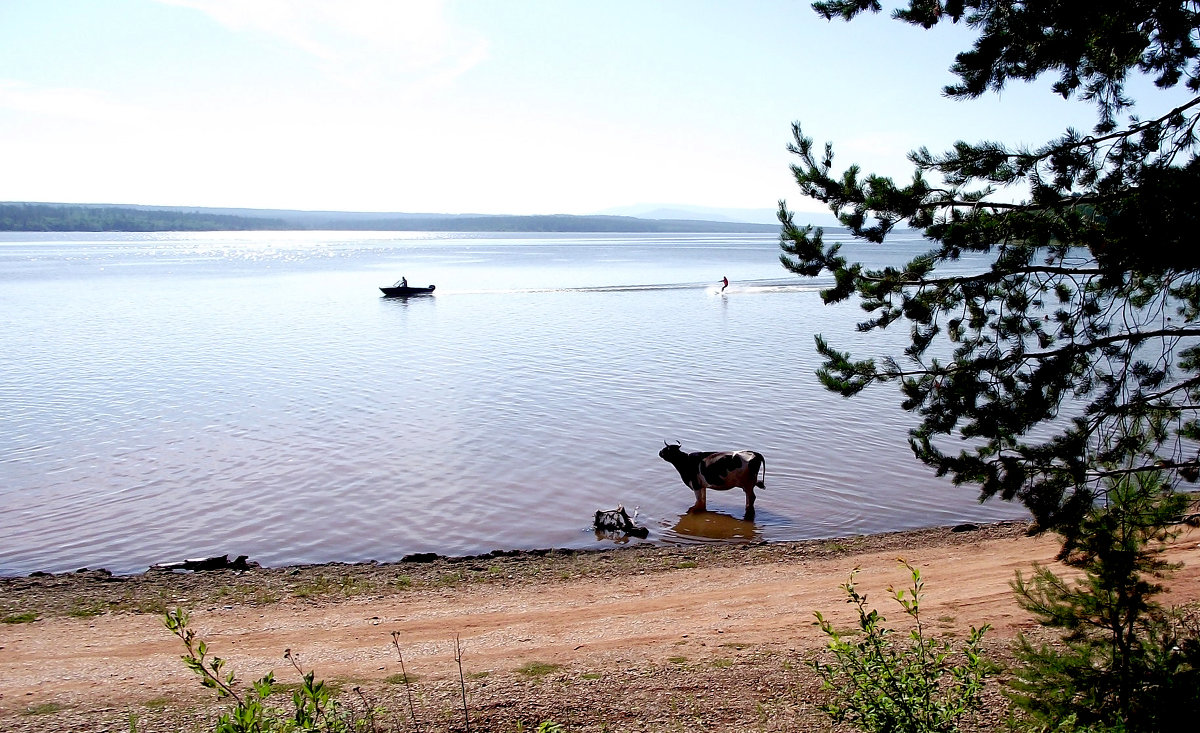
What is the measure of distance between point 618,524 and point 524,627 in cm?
515

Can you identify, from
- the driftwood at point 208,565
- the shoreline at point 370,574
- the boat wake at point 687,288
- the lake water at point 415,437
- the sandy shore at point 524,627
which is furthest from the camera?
the boat wake at point 687,288

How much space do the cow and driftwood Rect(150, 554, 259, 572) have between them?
792cm

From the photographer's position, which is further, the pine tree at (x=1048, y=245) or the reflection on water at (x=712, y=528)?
the reflection on water at (x=712, y=528)

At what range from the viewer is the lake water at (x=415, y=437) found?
1592 centimetres

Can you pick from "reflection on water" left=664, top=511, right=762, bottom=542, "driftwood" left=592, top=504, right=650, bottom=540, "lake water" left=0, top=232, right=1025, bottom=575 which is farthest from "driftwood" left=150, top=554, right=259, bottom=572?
"reflection on water" left=664, top=511, right=762, bottom=542

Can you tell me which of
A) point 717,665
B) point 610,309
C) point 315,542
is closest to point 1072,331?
point 717,665

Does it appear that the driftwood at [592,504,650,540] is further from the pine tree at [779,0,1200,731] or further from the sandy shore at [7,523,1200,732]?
the pine tree at [779,0,1200,731]

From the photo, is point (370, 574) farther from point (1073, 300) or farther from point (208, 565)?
point (1073, 300)

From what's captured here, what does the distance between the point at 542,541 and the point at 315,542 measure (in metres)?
4.00

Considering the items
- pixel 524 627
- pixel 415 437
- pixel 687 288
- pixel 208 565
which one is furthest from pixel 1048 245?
pixel 687 288

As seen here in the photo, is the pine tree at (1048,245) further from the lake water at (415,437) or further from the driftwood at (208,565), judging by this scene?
the driftwood at (208,565)

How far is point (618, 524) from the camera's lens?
15.7 metres

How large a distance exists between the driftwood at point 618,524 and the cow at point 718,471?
1692mm

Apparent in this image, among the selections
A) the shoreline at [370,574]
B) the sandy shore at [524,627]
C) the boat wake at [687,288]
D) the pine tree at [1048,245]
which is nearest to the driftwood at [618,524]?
the shoreline at [370,574]
